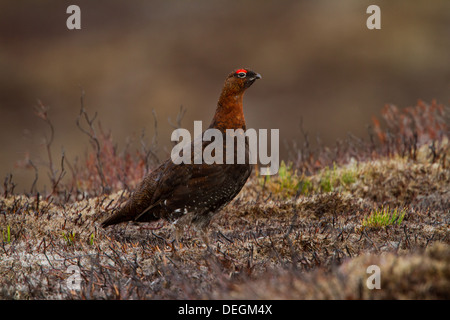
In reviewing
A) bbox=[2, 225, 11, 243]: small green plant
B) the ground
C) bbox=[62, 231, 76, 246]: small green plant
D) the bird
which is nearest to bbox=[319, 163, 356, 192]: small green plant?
the ground

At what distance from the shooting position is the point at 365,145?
832 cm

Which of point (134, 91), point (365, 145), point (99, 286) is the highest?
point (134, 91)

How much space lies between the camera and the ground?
270cm

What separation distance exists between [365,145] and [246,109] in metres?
12.1

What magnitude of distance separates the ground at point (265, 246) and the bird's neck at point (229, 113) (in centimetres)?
105

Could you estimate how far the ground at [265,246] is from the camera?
270cm

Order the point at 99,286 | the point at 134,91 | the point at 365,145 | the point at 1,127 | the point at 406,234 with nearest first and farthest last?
the point at 99,286 → the point at 406,234 → the point at 365,145 → the point at 1,127 → the point at 134,91

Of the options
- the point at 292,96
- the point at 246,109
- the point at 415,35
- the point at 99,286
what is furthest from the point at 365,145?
the point at 415,35
